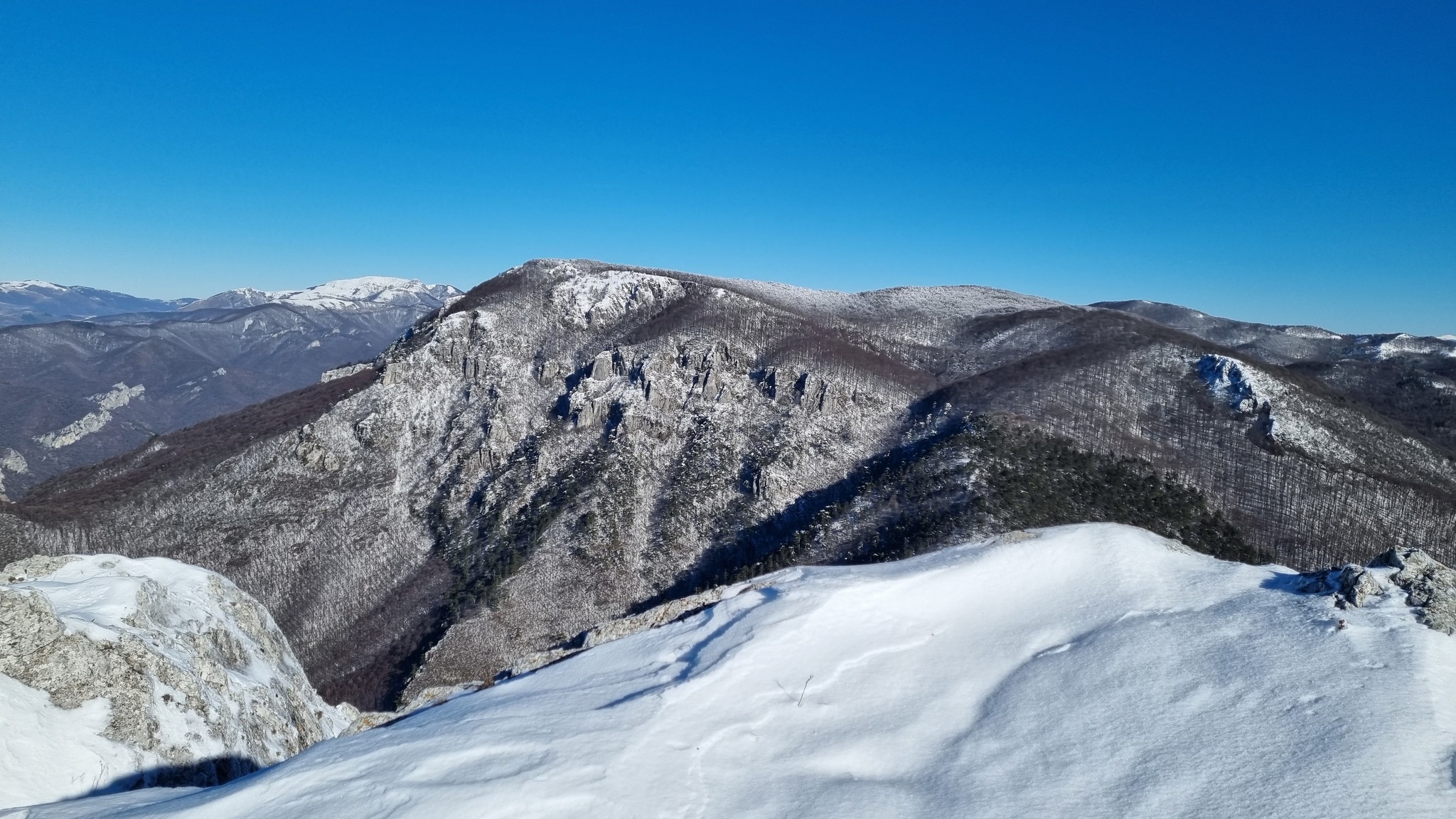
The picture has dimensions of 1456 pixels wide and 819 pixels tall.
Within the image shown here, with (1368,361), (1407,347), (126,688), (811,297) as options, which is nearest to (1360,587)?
(126,688)

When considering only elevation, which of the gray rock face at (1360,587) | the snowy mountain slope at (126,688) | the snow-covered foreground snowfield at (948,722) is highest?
the gray rock face at (1360,587)

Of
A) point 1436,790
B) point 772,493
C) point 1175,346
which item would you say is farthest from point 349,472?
point 1175,346

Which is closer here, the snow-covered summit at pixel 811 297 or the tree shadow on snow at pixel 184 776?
the tree shadow on snow at pixel 184 776

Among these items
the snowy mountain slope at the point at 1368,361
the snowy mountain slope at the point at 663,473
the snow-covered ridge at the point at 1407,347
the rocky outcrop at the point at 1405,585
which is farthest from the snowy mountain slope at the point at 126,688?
the snow-covered ridge at the point at 1407,347

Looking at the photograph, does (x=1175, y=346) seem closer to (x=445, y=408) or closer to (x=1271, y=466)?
(x=1271, y=466)

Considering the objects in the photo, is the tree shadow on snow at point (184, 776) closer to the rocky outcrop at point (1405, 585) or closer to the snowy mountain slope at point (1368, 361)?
the rocky outcrop at point (1405, 585)

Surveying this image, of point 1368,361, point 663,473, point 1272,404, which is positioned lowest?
point 663,473

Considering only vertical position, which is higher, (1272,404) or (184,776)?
(1272,404)

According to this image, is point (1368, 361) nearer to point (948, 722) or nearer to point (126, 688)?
Result: point (948, 722)
